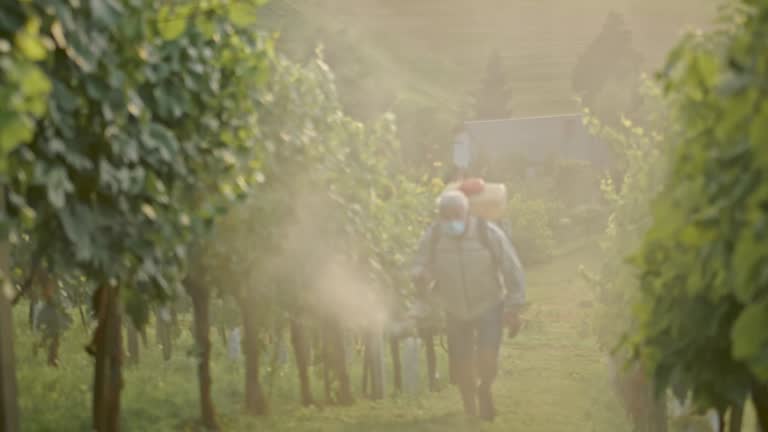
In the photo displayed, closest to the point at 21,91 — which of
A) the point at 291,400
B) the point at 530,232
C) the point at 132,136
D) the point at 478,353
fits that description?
the point at 132,136

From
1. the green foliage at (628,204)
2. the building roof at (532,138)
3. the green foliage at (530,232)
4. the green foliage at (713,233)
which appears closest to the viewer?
the green foliage at (713,233)

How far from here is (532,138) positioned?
78.1 metres

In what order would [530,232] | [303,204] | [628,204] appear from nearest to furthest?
[628,204] → [303,204] → [530,232]

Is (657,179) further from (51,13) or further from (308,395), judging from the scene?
(51,13)

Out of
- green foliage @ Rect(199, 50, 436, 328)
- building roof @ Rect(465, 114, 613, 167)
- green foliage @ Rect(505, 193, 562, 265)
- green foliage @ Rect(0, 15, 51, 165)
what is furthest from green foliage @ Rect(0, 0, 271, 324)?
building roof @ Rect(465, 114, 613, 167)

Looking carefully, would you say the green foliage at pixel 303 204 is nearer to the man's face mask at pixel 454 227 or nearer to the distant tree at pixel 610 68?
the man's face mask at pixel 454 227

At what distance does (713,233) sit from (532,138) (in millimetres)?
73393

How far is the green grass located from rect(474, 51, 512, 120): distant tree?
104 m

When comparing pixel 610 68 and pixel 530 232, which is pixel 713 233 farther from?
pixel 610 68

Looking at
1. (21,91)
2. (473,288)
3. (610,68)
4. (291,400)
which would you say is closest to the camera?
(21,91)

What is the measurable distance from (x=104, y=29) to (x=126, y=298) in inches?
83.7

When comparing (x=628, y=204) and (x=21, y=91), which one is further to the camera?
(x=628, y=204)

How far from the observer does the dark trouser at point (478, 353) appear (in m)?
13.5

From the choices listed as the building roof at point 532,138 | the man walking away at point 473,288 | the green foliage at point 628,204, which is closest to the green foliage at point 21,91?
the green foliage at point 628,204
